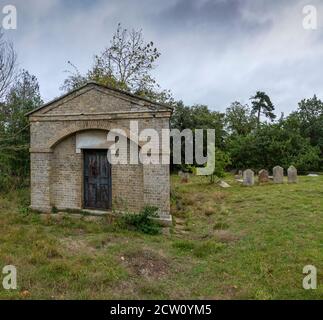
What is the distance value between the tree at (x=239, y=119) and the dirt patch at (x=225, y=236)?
34485 millimetres

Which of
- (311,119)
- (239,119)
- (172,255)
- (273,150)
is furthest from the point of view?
(239,119)

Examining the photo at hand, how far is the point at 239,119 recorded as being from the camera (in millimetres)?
44125

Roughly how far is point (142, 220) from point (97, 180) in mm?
2572

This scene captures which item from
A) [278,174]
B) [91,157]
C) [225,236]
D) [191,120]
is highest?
[191,120]

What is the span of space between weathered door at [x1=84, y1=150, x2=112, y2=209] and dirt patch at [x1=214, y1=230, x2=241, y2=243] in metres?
4.19

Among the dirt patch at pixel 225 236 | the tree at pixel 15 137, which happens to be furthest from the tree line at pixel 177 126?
the dirt patch at pixel 225 236

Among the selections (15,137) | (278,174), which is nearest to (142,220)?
(15,137)

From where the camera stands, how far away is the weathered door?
1039cm

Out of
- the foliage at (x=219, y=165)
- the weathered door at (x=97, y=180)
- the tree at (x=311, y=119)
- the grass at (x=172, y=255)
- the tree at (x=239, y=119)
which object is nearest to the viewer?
the grass at (x=172, y=255)

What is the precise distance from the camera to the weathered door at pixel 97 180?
10.4m

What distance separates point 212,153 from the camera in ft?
64.4

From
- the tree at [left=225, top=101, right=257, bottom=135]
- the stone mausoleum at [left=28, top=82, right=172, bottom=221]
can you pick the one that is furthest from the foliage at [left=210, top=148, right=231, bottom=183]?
the tree at [left=225, top=101, right=257, bottom=135]

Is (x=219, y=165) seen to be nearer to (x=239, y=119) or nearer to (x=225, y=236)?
(x=225, y=236)

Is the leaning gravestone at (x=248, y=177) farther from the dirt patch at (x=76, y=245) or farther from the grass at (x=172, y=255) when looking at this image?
the dirt patch at (x=76, y=245)
